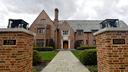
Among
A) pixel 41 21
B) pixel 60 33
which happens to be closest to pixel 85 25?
pixel 60 33

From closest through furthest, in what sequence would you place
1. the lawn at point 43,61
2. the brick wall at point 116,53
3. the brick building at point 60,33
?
the brick wall at point 116,53, the lawn at point 43,61, the brick building at point 60,33

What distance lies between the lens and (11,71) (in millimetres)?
6051

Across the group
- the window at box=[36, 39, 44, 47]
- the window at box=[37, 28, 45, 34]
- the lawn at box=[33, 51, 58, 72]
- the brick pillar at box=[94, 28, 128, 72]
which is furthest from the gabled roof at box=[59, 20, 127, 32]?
the brick pillar at box=[94, 28, 128, 72]

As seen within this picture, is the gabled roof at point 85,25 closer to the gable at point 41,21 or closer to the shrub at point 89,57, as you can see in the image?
the gable at point 41,21

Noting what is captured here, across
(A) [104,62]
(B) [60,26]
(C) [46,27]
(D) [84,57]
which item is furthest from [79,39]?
(A) [104,62]

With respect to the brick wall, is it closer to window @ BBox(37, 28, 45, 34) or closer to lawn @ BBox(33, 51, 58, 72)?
lawn @ BBox(33, 51, 58, 72)

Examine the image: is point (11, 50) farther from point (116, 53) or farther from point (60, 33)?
point (60, 33)

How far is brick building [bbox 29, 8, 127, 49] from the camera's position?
45.0 meters

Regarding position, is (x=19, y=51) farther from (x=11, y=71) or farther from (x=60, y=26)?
(x=60, y=26)

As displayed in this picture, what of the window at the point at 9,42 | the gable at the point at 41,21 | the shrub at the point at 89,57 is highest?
the gable at the point at 41,21

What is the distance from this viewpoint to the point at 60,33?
152ft

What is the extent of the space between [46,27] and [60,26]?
3.49 metres

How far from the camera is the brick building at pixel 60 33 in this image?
148 feet

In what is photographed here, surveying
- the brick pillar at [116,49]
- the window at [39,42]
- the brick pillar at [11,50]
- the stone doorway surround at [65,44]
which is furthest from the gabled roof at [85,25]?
the brick pillar at [11,50]
